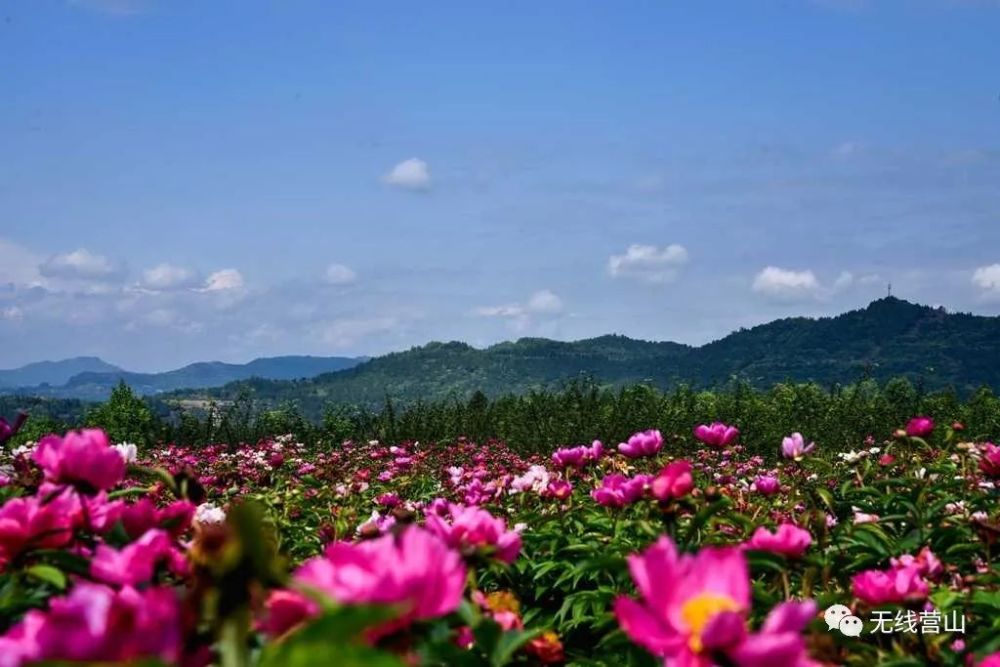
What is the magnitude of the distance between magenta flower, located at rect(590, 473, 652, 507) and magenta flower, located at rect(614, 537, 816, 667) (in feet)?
6.15

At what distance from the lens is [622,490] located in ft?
10.5

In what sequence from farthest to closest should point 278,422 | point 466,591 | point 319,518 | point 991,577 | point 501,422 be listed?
point 278,422 < point 501,422 < point 319,518 < point 991,577 < point 466,591

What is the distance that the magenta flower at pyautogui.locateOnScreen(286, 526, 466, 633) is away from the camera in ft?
3.68

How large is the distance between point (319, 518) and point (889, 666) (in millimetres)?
3669

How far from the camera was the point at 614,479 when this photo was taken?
334cm

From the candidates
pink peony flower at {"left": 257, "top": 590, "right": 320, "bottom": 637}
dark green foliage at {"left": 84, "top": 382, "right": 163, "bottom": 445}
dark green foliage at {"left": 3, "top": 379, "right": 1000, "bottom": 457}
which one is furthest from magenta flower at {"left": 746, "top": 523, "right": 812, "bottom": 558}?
dark green foliage at {"left": 84, "top": 382, "right": 163, "bottom": 445}

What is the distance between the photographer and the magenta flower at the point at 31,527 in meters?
1.78

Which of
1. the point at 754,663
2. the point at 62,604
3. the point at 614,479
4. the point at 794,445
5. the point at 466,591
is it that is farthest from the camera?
the point at 794,445

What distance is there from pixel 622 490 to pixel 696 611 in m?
2.01

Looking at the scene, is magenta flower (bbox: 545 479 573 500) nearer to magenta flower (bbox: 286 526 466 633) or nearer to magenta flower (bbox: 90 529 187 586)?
magenta flower (bbox: 90 529 187 586)

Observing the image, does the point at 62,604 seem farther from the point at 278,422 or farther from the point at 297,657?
the point at 278,422

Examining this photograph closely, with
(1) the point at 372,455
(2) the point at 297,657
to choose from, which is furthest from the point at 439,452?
(2) the point at 297,657

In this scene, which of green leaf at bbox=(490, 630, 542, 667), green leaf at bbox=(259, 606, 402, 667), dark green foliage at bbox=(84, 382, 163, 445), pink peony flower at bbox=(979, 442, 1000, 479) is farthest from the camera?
dark green foliage at bbox=(84, 382, 163, 445)
